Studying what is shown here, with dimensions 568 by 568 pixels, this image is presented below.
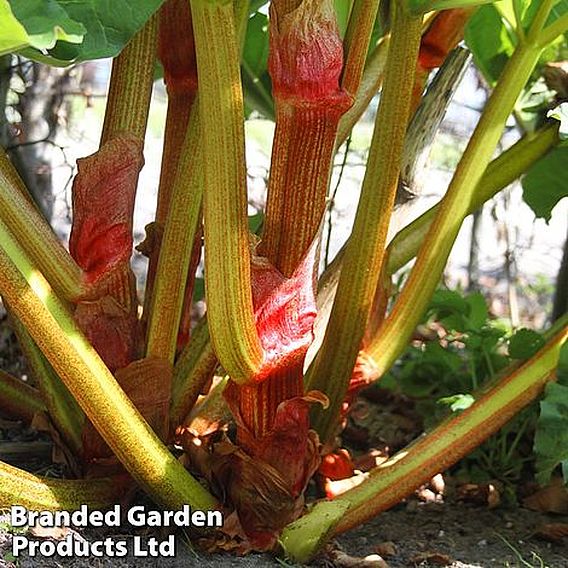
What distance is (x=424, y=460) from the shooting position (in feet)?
4.74

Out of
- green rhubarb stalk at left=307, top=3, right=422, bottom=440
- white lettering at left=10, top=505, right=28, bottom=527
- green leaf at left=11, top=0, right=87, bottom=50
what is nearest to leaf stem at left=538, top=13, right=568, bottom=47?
green rhubarb stalk at left=307, top=3, right=422, bottom=440

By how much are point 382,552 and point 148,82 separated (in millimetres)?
732

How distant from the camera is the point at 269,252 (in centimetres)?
134

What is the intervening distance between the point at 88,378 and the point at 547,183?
102cm

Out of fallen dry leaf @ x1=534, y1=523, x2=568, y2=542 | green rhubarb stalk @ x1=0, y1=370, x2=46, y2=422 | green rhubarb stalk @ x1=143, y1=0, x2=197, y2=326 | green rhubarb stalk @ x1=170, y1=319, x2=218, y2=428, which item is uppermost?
green rhubarb stalk @ x1=143, y1=0, x2=197, y2=326

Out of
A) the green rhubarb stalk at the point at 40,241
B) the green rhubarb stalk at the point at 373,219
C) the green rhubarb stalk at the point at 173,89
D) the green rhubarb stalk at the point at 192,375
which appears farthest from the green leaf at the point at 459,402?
the green rhubarb stalk at the point at 40,241

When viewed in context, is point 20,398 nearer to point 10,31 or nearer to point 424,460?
point 424,460

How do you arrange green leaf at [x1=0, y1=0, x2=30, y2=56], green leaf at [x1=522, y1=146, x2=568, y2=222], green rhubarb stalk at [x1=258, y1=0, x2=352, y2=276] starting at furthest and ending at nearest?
green leaf at [x1=522, y1=146, x2=568, y2=222] < green rhubarb stalk at [x1=258, y1=0, x2=352, y2=276] < green leaf at [x1=0, y1=0, x2=30, y2=56]

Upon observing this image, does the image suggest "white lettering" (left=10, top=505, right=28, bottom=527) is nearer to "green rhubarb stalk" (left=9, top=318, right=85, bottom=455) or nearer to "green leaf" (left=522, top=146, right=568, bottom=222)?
"green rhubarb stalk" (left=9, top=318, right=85, bottom=455)

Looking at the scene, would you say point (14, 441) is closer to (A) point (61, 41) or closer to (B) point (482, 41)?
(A) point (61, 41)

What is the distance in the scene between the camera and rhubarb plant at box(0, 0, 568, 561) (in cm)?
122

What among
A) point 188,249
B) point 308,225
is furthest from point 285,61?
point 188,249

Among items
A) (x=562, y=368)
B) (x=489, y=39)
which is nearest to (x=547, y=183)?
(x=489, y=39)

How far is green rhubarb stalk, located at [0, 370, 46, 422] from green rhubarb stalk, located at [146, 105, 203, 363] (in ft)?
0.85
